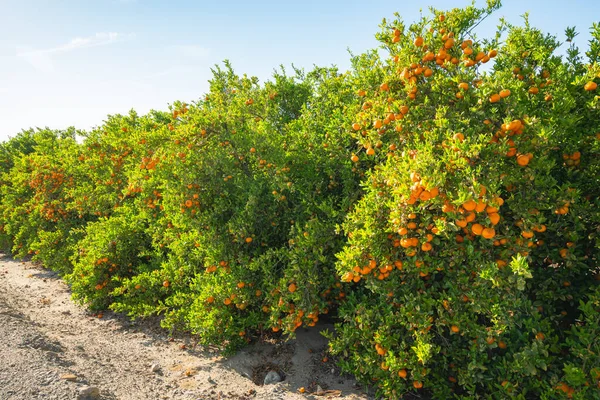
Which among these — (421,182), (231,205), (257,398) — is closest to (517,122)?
(421,182)

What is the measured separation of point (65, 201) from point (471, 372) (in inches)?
365

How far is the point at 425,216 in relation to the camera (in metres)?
3.16

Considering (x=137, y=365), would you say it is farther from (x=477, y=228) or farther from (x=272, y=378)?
(x=477, y=228)

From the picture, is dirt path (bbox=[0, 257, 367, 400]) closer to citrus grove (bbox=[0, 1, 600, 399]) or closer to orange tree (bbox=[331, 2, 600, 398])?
citrus grove (bbox=[0, 1, 600, 399])

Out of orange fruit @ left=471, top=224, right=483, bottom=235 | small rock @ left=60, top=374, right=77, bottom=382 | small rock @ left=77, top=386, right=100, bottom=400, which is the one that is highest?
orange fruit @ left=471, top=224, right=483, bottom=235

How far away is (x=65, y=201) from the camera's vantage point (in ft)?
30.5

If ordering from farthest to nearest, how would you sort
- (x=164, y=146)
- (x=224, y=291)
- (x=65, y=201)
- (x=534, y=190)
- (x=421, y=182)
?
(x=65, y=201) → (x=164, y=146) → (x=224, y=291) → (x=534, y=190) → (x=421, y=182)

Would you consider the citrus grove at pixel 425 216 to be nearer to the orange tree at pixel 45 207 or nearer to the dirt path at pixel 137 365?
the dirt path at pixel 137 365

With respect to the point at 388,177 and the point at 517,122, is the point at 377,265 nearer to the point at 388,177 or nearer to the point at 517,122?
the point at 388,177

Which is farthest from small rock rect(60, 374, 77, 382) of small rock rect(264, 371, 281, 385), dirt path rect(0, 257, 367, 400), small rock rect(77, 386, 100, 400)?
small rock rect(264, 371, 281, 385)

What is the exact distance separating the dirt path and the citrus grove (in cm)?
33

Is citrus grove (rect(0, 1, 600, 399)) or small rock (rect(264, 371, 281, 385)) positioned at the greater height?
citrus grove (rect(0, 1, 600, 399))

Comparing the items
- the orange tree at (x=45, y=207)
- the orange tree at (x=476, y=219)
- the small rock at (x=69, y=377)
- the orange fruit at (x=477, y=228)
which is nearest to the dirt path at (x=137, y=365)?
the small rock at (x=69, y=377)

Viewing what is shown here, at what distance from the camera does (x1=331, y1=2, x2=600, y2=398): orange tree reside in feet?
10.1
